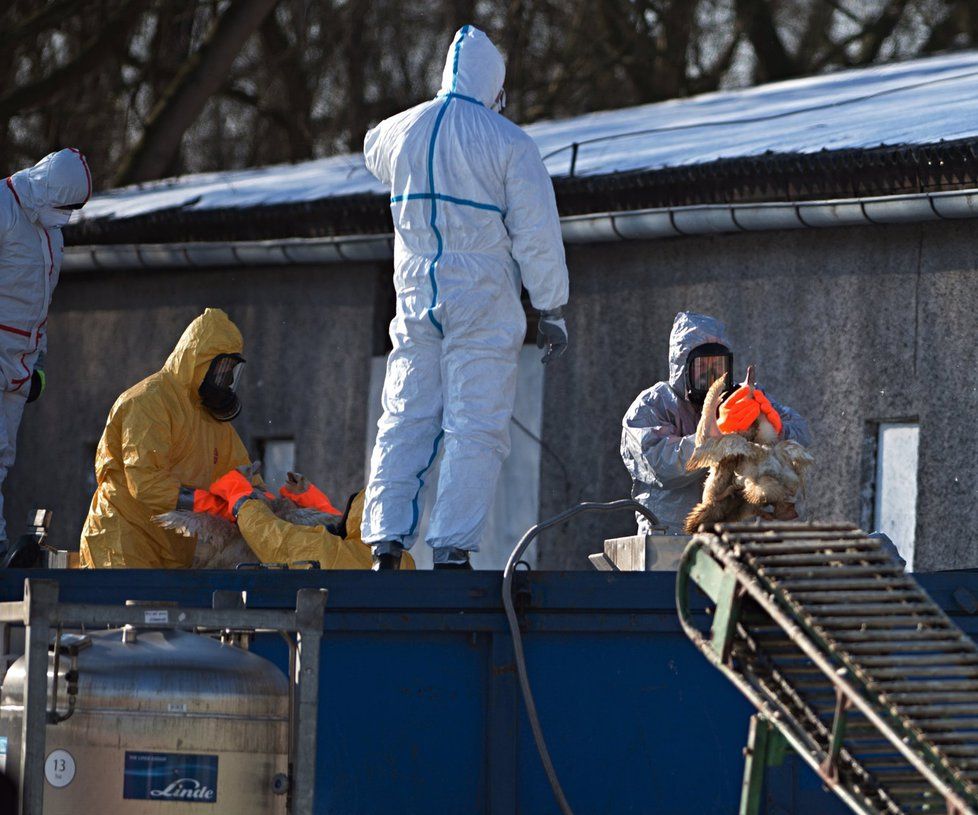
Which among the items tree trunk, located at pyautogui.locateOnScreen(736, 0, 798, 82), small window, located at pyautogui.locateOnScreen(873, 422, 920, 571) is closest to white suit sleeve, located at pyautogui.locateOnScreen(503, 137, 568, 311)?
small window, located at pyautogui.locateOnScreen(873, 422, 920, 571)

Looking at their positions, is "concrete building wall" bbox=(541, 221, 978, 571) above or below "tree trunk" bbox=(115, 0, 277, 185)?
below

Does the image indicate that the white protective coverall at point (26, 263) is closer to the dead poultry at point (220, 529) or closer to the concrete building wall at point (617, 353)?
the dead poultry at point (220, 529)

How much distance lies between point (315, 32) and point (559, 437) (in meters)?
12.1

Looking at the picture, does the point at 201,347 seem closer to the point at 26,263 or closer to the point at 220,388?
the point at 220,388

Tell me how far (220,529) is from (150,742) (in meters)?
2.47

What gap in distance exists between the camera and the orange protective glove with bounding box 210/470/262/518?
6637 millimetres

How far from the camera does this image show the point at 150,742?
4.19 m

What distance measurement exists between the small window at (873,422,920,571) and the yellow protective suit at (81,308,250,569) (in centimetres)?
336

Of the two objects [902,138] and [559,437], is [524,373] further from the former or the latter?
[902,138]

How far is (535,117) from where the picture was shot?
65.8 ft

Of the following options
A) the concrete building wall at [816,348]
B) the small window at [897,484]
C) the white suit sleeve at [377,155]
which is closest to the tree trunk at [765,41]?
the concrete building wall at [816,348]

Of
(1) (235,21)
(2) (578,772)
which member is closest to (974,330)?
(2) (578,772)

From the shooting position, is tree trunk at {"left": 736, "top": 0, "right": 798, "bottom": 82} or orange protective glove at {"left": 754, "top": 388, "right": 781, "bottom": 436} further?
tree trunk at {"left": 736, "top": 0, "right": 798, "bottom": 82}

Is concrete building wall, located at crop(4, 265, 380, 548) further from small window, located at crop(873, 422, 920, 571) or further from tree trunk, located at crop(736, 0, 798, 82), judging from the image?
tree trunk, located at crop(736, 0, 798, 82)
